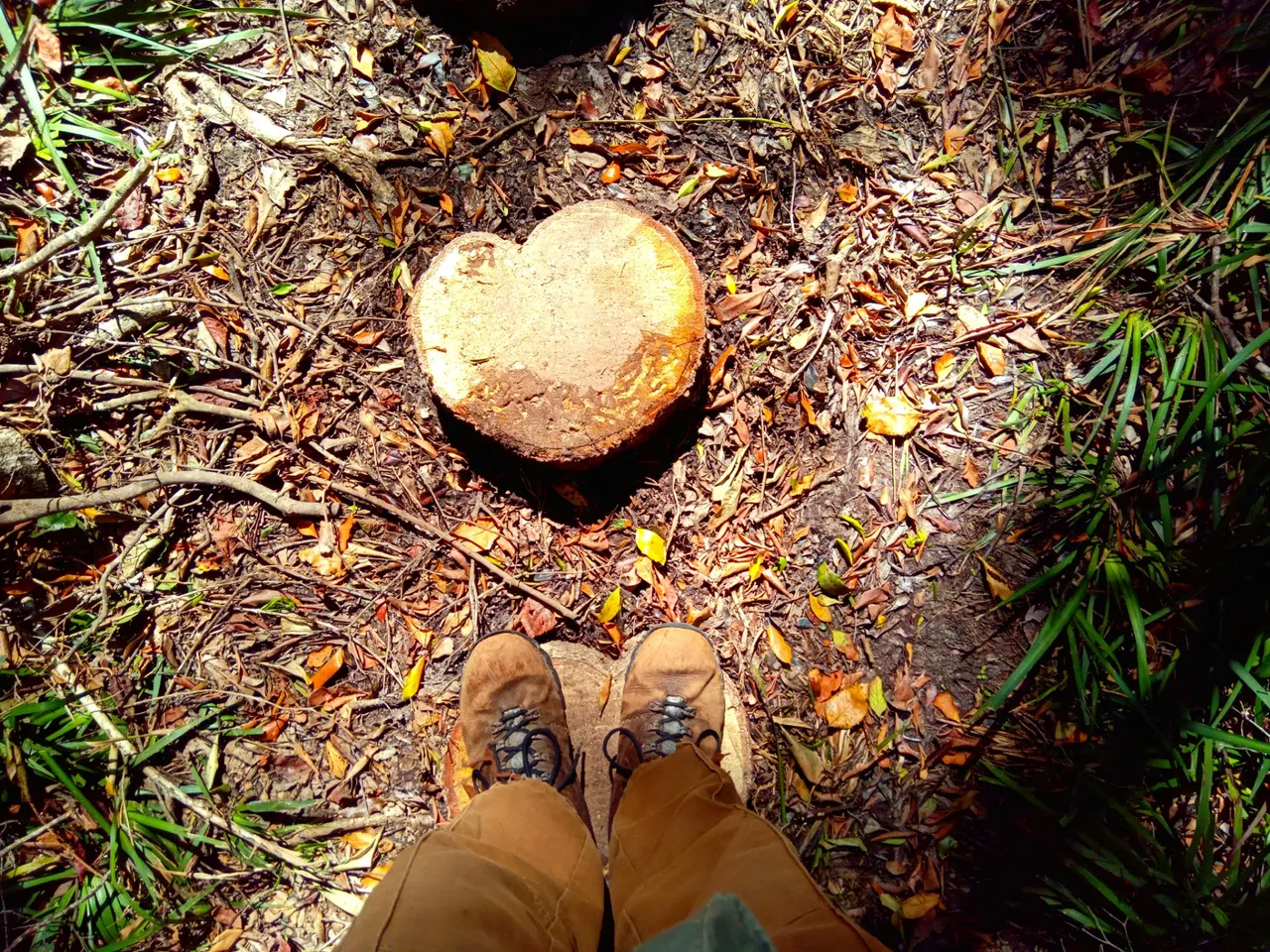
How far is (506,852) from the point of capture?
1590mm

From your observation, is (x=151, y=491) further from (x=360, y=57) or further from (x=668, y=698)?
(x=668, y=698)

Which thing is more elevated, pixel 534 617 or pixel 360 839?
pixel 534 617

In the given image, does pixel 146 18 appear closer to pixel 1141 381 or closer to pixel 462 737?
pixel 462 737

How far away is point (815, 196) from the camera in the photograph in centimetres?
213

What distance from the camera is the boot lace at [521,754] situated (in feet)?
6.59

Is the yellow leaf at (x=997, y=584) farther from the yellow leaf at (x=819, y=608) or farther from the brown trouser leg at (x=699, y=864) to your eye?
the brown trouser leg at (x=699, y=864)

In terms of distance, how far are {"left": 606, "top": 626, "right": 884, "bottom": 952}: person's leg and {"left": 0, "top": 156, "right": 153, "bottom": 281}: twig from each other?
2069mm

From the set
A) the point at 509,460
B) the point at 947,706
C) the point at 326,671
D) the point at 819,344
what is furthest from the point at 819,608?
the point at 326,671

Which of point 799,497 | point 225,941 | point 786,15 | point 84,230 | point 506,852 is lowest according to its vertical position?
point 225,941

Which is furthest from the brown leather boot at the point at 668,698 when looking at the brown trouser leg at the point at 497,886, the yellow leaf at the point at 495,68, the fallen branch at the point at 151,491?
the yellow leaf at the point at 495,68

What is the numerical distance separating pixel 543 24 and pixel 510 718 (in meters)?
2.24

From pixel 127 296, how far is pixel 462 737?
68.7 inches

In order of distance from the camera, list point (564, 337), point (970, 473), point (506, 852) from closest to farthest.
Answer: point (506, 852), point (564, 337), point (970, 473)

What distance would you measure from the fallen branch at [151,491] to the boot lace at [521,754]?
88cm
